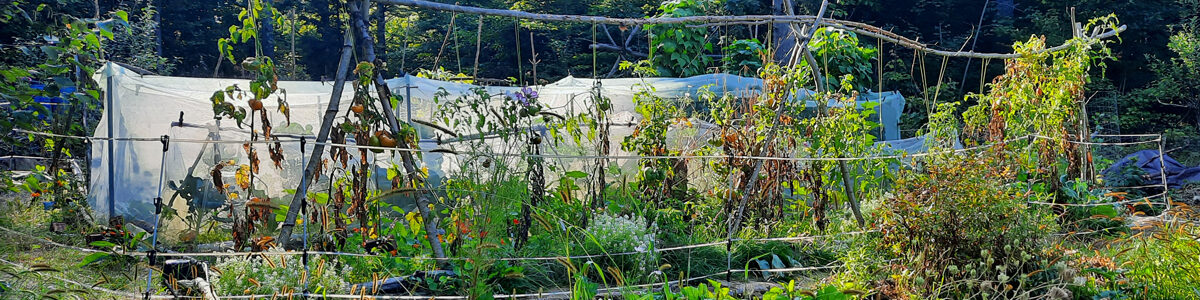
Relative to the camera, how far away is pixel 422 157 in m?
5.46

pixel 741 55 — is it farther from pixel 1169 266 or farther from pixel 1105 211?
pixel 1169 266

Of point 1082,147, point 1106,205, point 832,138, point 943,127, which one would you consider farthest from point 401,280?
point 1082,147

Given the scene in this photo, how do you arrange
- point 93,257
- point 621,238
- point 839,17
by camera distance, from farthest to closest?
point 839,17 < point 621,238 < point 93,257

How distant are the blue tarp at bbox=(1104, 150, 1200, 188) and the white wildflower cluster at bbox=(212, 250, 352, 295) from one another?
7515 mm

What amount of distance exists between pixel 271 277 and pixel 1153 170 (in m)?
9.14

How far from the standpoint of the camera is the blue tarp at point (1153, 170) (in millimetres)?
8672

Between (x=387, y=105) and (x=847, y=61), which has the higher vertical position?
(x=847, y=61)

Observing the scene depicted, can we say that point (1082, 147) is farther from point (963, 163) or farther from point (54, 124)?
point (54, 124)

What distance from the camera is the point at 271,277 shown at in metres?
Result: 3.45

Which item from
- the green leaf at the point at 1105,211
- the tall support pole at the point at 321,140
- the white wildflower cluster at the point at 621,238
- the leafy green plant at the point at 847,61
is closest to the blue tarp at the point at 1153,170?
the leafy green plant at the point at 847,61

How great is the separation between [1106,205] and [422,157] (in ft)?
13.7

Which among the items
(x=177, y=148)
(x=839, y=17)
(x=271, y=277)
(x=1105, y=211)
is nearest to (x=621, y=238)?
(x=271, y=277)

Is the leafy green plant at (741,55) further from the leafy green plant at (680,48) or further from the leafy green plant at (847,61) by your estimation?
the leafy green plant at (847,61)

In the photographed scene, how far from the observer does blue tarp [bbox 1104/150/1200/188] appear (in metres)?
8.67
